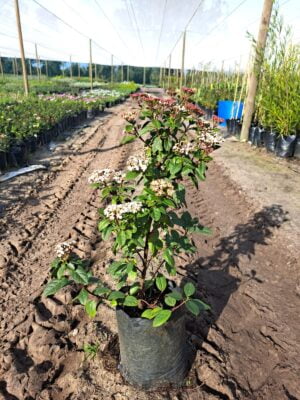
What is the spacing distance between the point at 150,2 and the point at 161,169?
42.5 feet

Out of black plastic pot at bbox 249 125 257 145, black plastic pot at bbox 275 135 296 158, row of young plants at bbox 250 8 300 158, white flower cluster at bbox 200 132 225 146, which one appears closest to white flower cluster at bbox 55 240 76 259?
white flower cluster at bbox 200 132 225 146

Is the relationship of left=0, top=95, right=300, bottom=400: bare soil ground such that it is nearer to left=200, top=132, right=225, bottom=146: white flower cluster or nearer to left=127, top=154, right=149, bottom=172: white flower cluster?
left=127, top=154, right=149, bottom=172: white flower cluster

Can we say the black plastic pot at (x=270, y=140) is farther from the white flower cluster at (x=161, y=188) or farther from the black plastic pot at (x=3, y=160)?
the white flower cluster at (x=161, y=188)

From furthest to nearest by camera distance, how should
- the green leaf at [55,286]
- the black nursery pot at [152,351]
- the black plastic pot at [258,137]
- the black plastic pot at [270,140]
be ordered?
the black plastic pot at [258,137], the black plastic pot at [270,140], the black nursery pot at [152,351], the green leaf at [55,286]

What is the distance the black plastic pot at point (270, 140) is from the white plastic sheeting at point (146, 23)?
3.17 meters

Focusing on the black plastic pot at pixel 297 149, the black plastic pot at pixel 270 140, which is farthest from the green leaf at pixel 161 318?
the black plastic pot at pixel 270 140

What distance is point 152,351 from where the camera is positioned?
1816 mm

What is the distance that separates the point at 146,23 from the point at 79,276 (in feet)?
58.6

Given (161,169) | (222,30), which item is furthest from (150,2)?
(161,169)

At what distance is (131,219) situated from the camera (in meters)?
1.53

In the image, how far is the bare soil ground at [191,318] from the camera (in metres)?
2.00

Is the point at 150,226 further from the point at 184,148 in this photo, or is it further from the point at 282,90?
the point at 282,90

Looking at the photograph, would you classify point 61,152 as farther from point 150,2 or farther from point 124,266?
point 150,2

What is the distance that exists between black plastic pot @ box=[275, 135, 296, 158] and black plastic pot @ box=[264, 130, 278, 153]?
0.59ft
